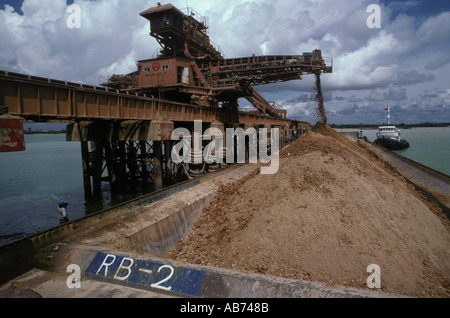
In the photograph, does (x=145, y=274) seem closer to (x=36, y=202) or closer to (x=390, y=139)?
(x=36, y=202)

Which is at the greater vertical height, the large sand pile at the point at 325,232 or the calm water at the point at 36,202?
the large sand pile at the point at 325,232

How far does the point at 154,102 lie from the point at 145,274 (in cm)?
1178

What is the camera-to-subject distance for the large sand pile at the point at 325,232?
645cm

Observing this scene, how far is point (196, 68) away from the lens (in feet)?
77.7

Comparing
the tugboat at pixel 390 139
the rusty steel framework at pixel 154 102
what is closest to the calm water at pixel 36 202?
the rusty steel framework at pixel 154 102

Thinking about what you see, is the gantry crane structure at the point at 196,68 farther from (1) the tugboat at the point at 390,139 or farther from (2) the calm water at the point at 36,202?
(1) the tugboat at the point at 390,139

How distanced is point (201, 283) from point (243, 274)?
75cm

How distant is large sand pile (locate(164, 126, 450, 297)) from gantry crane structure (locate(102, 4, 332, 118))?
1346 centimetres

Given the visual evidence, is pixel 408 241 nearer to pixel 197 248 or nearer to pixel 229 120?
pixel 197 248

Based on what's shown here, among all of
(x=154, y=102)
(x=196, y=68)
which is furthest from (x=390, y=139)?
(x=154, y=102)

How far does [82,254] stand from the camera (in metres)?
5.55

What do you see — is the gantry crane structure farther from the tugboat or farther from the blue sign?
the tugboat

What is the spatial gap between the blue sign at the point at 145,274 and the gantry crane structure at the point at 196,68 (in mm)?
17138

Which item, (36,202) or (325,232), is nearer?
(325,232)
